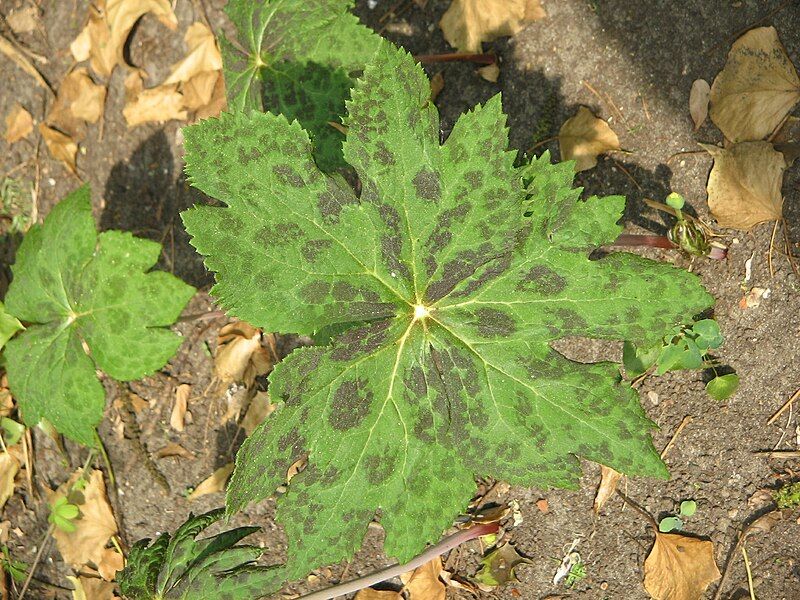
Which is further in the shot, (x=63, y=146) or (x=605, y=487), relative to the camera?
(x=63, y=146)

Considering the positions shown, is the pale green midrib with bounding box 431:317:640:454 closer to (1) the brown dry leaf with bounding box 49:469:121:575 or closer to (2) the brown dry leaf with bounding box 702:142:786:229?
(2) the brown dry leaf with bounding box 702:142:786:229

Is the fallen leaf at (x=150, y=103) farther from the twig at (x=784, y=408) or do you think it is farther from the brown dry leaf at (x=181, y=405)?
the twig at (x=784, y=408)

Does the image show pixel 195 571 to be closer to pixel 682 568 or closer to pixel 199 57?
pixel 682 568

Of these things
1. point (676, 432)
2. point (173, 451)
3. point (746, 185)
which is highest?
point (746, 185)

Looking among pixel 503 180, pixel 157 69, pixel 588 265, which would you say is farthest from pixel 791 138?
pixel 157 69

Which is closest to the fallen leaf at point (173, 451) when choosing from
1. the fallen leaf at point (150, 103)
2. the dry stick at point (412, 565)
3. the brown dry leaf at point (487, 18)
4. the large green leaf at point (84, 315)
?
the large green leaf at point (84, 315)

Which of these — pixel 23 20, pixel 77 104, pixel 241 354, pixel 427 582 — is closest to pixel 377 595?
pixel 427 582

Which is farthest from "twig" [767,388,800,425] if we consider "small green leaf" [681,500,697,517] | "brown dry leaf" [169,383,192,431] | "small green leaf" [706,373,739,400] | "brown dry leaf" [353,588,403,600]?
"brown dry leaf" [169,383,192,431]
